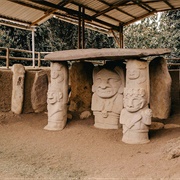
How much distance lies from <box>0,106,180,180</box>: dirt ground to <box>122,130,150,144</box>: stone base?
18 cm

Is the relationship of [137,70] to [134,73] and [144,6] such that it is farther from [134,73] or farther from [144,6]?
[144,6]

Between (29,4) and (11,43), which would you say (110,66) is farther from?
(11,43)

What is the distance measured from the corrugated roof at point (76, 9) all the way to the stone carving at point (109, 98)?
10.7 ft

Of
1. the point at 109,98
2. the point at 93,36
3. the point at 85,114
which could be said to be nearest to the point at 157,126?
the point at 109,98

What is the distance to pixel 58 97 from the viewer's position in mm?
7398

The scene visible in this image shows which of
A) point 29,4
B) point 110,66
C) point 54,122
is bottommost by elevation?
point 54,122

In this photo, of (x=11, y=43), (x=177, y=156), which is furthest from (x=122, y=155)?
(x=11, y=43)

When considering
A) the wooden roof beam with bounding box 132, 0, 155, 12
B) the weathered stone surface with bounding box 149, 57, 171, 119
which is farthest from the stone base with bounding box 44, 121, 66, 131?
the wooden roof beam with bounding box 132, 0, 155, 12

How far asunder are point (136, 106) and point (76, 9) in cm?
551

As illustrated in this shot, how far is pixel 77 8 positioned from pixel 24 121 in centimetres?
465

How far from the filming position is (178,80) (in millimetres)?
9336

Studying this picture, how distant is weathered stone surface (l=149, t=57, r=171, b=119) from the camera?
757 centimetres

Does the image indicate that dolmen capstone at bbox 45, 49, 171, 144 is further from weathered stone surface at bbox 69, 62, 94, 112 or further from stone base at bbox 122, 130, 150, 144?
weathered stone surface at bbox 69, 62, 94, 112

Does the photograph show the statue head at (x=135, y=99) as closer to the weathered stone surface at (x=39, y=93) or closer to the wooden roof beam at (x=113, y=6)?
the weathered stone surface at (x=39, y=93)
